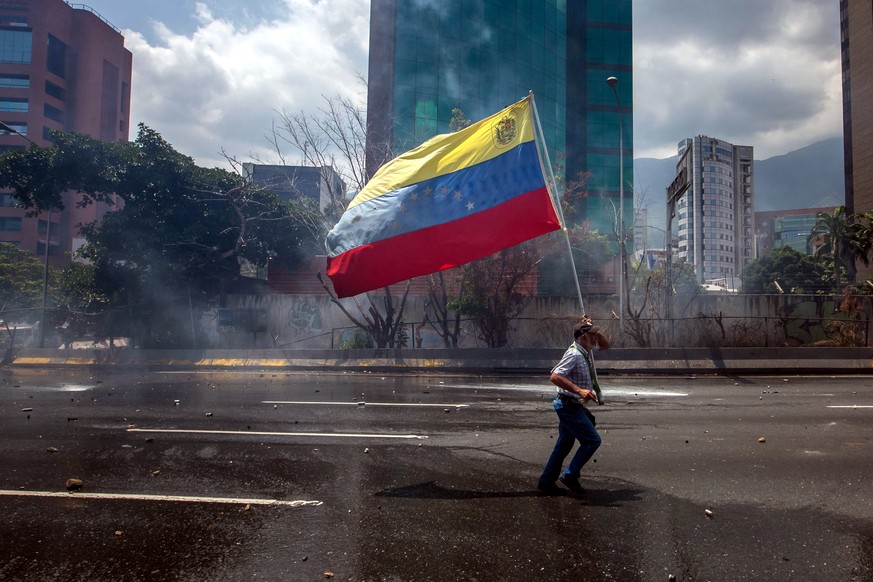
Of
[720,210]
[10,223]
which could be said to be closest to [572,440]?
[10,223]

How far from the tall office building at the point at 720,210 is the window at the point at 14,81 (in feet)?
374

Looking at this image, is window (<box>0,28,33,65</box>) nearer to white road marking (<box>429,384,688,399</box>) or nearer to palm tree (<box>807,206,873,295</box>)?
white road marking (<box>429,384,688,399</box>)

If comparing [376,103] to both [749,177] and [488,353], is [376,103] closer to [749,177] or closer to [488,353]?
[488,353]

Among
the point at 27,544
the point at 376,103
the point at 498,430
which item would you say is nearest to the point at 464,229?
the point at 498,430

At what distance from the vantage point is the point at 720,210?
126812 mm

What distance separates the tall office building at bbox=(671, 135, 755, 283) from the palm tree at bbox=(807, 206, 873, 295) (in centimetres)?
7699

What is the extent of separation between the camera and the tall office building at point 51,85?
57938 mm

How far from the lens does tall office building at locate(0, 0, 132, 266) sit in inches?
2281

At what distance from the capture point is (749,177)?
132625mm

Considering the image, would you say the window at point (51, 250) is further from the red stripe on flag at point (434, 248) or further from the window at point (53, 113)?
the red stripe on flag at point (434, 248)

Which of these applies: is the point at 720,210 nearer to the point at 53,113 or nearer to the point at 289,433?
the point at 53,113

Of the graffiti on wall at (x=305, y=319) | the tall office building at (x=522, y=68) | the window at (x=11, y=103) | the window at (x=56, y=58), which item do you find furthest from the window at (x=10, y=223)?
the graffiti on wall at (x=305, y=319)

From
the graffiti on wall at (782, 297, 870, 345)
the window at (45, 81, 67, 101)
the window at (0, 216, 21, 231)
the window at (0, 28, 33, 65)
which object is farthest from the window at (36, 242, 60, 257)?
the graffiti on wall at (782, 297, 870, 345)

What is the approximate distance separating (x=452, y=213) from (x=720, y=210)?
13527 centimetres
